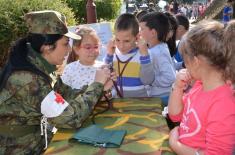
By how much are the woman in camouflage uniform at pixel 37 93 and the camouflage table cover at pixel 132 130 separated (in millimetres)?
140

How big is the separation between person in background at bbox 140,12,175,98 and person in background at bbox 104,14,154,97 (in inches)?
7.8

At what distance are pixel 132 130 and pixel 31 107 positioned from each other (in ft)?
2.12

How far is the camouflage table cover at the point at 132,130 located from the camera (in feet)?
6.44

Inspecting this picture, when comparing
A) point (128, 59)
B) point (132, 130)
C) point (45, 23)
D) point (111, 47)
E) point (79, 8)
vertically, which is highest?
point (45, 23)

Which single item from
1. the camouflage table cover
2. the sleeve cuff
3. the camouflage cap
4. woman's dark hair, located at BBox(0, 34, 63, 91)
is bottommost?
the camouflage table cover

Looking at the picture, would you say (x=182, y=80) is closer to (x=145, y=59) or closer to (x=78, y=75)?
(x=145, y=59)

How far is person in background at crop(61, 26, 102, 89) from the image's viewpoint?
3252 mm

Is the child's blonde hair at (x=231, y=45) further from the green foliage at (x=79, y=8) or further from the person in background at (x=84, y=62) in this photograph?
the green foliage at (x=79, y=8)

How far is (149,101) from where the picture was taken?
287cm

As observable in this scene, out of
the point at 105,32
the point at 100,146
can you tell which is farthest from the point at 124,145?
the point at 105,32

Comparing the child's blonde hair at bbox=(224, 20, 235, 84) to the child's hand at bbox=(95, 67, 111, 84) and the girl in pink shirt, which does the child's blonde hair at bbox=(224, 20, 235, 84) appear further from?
the child's hand at bbox=(95, 67, 111, 84)

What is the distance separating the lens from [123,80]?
340 cm

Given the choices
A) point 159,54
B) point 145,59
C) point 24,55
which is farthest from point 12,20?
point 24,55

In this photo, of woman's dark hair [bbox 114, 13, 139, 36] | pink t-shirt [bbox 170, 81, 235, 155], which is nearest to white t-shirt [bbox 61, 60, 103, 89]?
woman's dark hair [bbox 114, 13, 139, 36]
